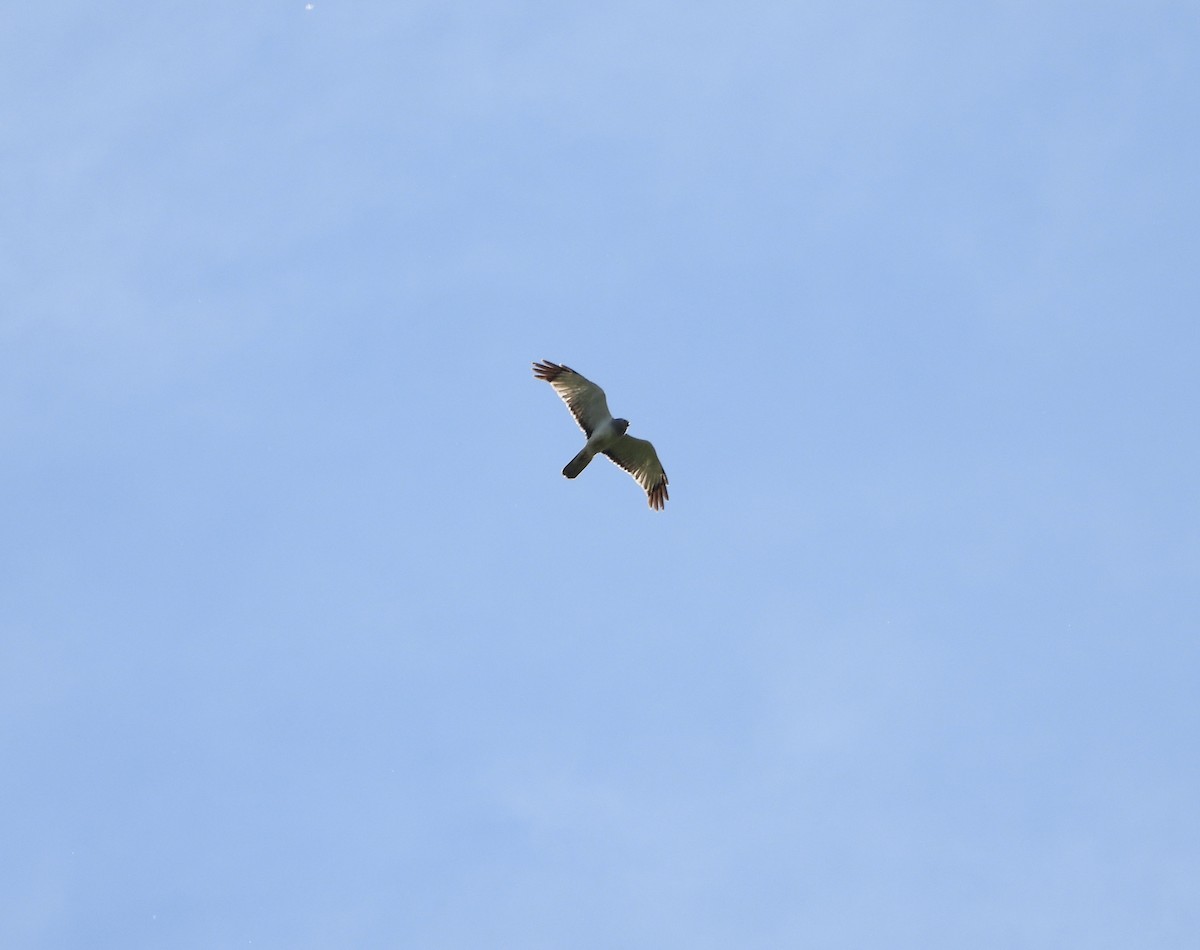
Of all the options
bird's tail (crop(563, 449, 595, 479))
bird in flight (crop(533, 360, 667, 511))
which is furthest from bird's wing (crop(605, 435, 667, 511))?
bird's tail (crop(563, 449, 595, 479))

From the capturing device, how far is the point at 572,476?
37031 mm

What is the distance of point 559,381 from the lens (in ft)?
124

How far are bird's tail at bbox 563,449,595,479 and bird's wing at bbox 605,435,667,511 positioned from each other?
1.11 m

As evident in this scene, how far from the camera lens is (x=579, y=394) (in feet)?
124

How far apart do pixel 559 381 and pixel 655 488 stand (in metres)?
3.54

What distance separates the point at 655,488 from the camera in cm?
3938

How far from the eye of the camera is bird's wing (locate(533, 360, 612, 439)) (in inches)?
1484

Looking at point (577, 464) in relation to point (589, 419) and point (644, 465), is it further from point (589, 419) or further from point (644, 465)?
point (644, 465)

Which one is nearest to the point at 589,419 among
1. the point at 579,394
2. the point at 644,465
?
the point at 579,394

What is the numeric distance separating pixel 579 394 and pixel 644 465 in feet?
8.09

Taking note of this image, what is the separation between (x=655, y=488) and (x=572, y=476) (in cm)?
299

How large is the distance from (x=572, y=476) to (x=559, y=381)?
2211 millimetres

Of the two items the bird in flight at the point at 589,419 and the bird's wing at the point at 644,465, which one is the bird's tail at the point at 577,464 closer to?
the bird in flight at the point at 589,419

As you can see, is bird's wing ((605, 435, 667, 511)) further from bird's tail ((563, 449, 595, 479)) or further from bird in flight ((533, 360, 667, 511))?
bird's tail ((563, 449, 595, 479))
